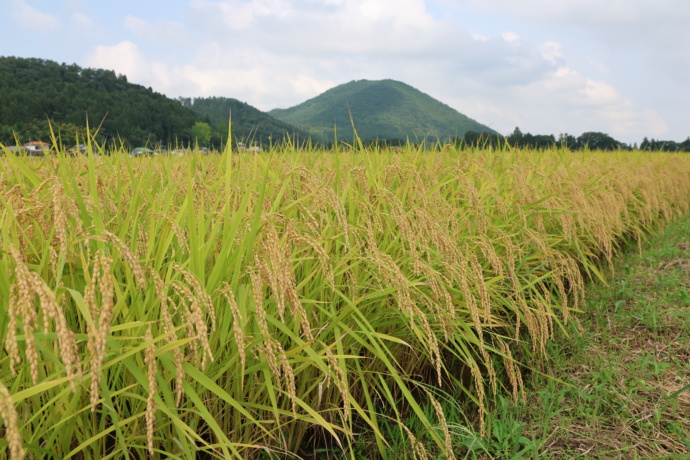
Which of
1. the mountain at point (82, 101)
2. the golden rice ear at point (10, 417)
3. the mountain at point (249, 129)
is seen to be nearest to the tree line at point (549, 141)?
the mountain at point (249, 129)

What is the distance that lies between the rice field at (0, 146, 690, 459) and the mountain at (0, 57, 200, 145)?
83.1ft

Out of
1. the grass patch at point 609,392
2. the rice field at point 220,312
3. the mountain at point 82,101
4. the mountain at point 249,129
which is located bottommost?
the grass patch at point 609,392

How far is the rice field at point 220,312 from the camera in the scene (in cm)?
101

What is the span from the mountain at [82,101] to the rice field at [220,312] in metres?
25.3

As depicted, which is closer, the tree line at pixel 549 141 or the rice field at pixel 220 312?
the rice field at pixel 220 312

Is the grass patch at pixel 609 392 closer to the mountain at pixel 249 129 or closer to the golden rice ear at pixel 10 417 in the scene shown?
the golden rice ear at pixel 10 417

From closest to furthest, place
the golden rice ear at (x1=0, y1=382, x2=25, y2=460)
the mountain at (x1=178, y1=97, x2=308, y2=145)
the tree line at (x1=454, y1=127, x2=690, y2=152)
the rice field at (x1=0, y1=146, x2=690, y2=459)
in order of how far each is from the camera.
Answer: the golden rice ear at (x1=0, y1=382, x2=25, y2=460) → the rice field at (x1=0, y1=146, x2=690, y2=459) → the mountain at (x1=178, y1=97, x2=308, y2=145) → the tree line at (x1=454, y1=127, x2=690, y2=152)

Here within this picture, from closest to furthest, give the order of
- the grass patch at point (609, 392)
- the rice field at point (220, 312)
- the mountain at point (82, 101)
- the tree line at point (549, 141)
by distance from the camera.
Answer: the rice field at point (220, 312) → the grass patch at point (609, 392) → the tree line at point (549, 141) → the mountain at point (82, 101)

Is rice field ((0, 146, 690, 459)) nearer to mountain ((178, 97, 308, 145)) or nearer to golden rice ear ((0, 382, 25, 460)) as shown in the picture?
golden rice ear ((0, 382, 25, 460))

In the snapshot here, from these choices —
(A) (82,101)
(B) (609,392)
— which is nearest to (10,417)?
(B) (609,392)

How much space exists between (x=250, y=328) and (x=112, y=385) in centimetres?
44

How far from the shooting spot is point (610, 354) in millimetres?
2914

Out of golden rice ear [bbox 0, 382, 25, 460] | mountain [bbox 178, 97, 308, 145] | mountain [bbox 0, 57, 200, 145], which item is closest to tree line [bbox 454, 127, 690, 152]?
mountain [bbox 178, 97, 308, 145]

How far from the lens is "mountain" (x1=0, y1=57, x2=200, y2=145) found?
96.3 feet
